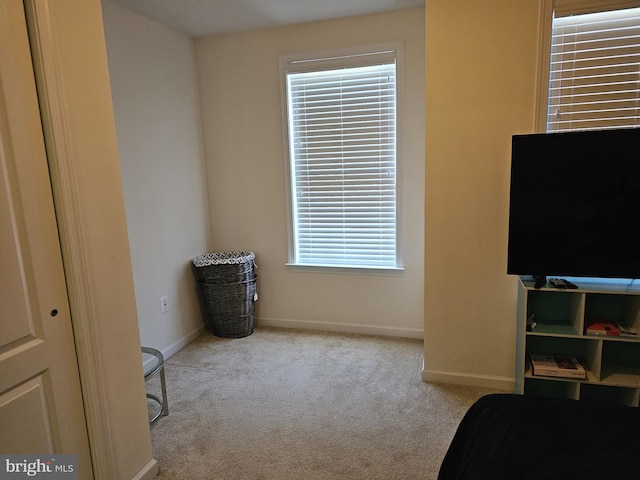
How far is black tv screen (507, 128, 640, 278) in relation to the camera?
2.01 m

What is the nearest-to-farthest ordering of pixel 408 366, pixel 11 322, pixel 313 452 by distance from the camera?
pixel 11 322 < pixel 313 452 < pixel 408 366

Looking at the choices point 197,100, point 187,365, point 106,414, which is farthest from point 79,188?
point 197,100

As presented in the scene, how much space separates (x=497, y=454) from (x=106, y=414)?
1.53 m

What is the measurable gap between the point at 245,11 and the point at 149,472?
118 inches

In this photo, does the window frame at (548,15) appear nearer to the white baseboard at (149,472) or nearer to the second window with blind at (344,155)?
the second window with blind at (344,155)

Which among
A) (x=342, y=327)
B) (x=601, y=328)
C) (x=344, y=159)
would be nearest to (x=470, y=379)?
(x=601, y=328)

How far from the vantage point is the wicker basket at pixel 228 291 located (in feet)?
11.2

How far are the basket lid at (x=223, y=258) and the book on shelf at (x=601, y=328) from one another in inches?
97.7

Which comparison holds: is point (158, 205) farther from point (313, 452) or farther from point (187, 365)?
point (313, 452)

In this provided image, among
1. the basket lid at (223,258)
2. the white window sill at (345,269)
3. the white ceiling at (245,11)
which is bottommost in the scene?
the white window sill at (345,269)

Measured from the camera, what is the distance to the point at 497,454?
1.24 meters

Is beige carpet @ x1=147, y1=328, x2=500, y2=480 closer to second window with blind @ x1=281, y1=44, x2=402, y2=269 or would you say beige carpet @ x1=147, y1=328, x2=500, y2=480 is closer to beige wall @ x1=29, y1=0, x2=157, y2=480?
beige wall @ x1=29, y1=0, x2=157, y2=480

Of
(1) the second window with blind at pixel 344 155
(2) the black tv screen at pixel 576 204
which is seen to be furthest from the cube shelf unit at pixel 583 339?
(1) the second window with blind at pixel 344 155

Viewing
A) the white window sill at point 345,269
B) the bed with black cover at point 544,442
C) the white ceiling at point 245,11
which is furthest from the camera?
the white window sill at point 345,269
